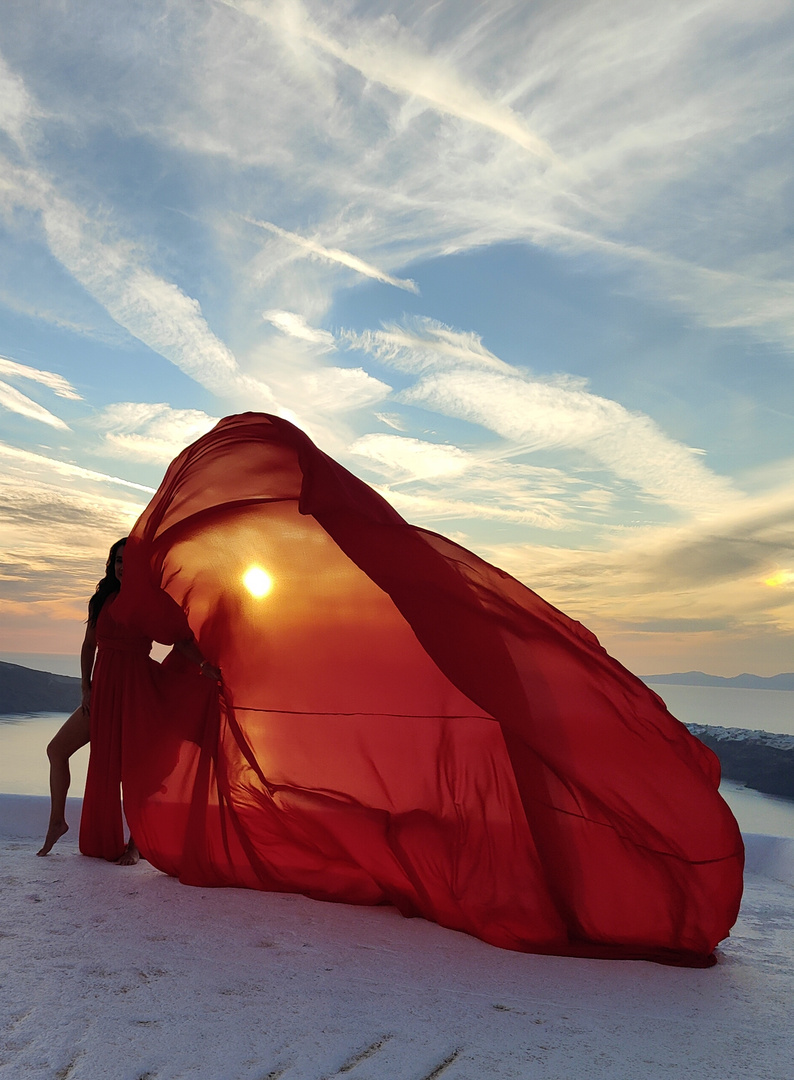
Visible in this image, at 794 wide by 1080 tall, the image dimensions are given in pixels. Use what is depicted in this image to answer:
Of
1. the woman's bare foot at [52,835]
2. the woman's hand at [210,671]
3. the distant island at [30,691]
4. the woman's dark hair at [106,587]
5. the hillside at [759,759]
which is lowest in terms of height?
the distant island at [30,691]

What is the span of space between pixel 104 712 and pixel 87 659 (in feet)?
1.15

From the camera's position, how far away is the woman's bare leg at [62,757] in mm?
3572

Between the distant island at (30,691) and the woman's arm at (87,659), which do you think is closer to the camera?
the woman's arm at (87,659)

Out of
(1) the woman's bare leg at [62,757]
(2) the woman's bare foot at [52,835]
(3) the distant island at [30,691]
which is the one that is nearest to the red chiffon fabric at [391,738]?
(1) the woman's bare leg at [62,757]

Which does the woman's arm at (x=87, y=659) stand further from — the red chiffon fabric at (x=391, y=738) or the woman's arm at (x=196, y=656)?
the woman's arm at (x=196, y=656)

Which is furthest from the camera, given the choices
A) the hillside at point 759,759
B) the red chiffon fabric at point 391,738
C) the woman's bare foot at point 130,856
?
the hillside at point 759,759

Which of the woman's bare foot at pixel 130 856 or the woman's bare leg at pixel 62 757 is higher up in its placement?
the woman's bare leg at pixel 62 757

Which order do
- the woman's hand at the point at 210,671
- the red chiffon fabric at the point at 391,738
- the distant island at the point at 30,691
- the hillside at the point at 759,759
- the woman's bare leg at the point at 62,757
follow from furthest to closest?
the distant island at the point at 30,691, the hillside at the point at 759,759, the woman's bare leg at the point at 62,757, the woman's hand at the point at 210,671, the red chiffon fabric at the point at 391,738

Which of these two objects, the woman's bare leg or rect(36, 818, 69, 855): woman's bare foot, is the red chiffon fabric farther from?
rect(36, 818, 69, 855): woman's bare foot

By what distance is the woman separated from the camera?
3.44 meters

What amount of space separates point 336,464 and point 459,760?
4.22 ft

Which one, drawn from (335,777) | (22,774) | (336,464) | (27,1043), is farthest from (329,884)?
(22,774)

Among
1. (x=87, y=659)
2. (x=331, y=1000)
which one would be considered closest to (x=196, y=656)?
(x=87, y=659)

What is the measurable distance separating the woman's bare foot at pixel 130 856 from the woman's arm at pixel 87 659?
2.24 ft
